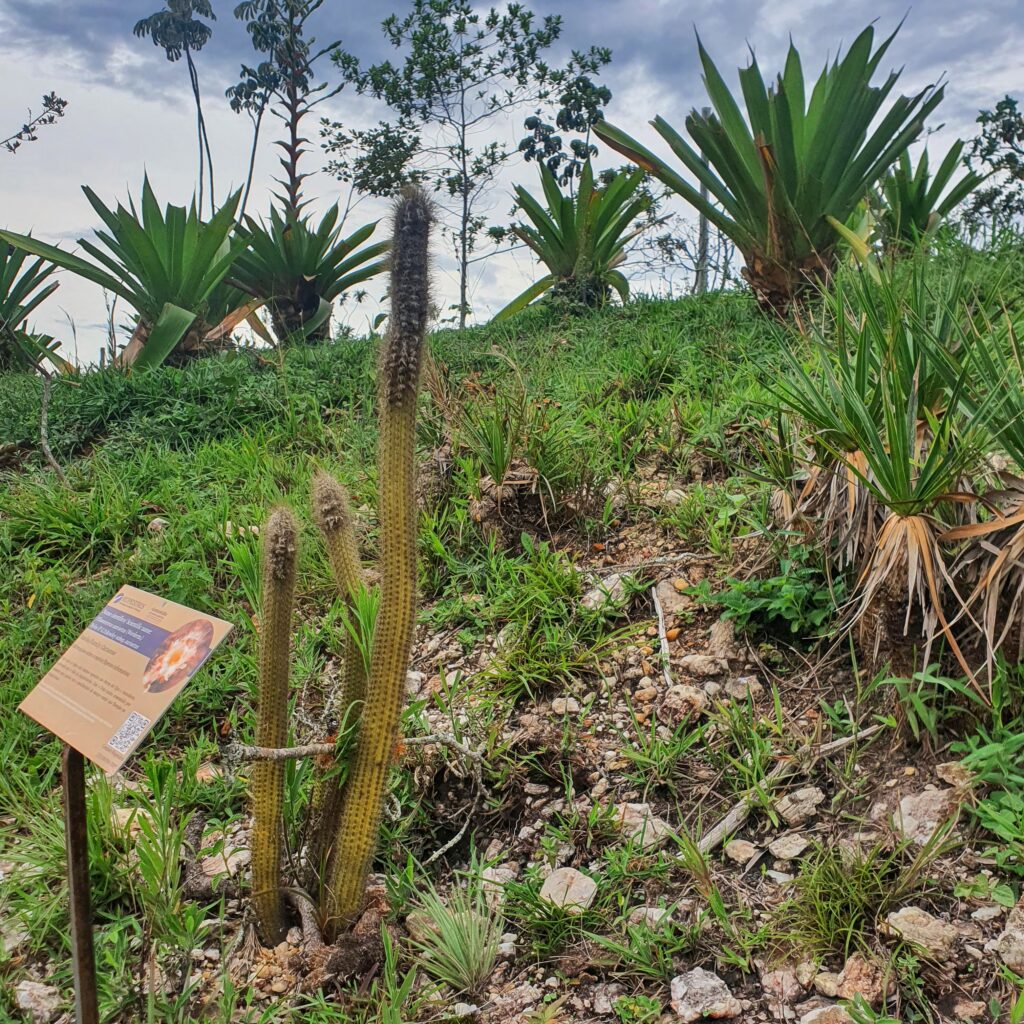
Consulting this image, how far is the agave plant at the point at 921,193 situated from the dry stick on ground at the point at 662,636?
3.91m

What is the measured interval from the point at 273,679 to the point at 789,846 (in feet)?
4.05

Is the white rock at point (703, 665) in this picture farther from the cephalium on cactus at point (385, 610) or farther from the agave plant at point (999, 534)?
the cephalium on cactus at point (385, 610)

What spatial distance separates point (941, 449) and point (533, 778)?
52.2 inches

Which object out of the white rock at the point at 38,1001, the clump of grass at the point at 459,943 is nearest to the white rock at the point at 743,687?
the clump of grass at the point at 459,943

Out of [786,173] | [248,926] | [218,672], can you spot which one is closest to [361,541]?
[218,672]

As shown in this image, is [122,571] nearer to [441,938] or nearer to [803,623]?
[441,938]

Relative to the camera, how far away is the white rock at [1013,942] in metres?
1.56

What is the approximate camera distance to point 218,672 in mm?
2855

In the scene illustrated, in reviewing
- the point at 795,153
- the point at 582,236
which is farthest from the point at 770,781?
the point at 582,236

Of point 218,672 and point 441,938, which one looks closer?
point 441,938

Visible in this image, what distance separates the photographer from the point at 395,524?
1.72m

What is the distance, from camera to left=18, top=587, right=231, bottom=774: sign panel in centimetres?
153

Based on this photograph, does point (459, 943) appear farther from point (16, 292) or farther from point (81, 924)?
point (16, 292)

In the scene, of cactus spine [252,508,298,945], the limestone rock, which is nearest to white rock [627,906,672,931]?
the limestone rock
